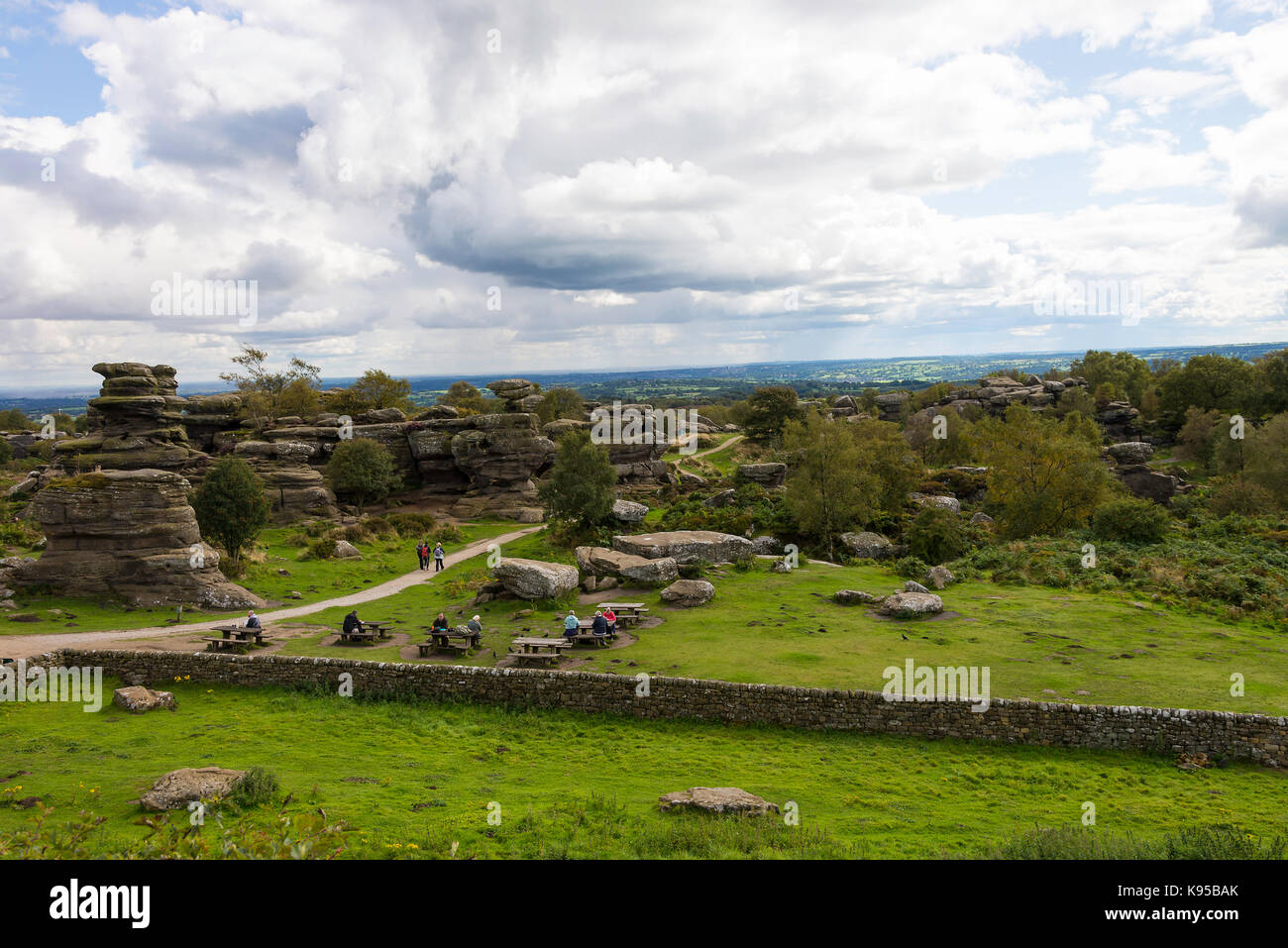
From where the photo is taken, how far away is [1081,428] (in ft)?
237

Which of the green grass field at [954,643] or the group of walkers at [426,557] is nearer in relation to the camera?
the green grass field at [954,643]

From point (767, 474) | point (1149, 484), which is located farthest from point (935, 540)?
point (1149, 484)

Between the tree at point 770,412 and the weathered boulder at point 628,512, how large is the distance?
38826mm

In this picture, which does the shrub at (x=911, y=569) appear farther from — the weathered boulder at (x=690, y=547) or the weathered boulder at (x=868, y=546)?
the weathered boulder at (x=690, y=547)

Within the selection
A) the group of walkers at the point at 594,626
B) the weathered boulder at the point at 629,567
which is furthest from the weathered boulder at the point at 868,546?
the group of walkers at the point at 594,626

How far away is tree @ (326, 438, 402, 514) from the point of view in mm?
54656

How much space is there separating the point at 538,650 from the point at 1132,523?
3358 cm

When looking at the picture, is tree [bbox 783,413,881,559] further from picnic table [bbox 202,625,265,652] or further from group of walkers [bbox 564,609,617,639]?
picnic table [bbox 202,625,265,652]

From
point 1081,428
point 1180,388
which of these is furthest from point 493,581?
point 1180,388

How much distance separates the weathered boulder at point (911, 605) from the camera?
2720cm

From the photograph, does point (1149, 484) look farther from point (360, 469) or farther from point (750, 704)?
point (360, 469)

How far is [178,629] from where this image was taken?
27.8m
